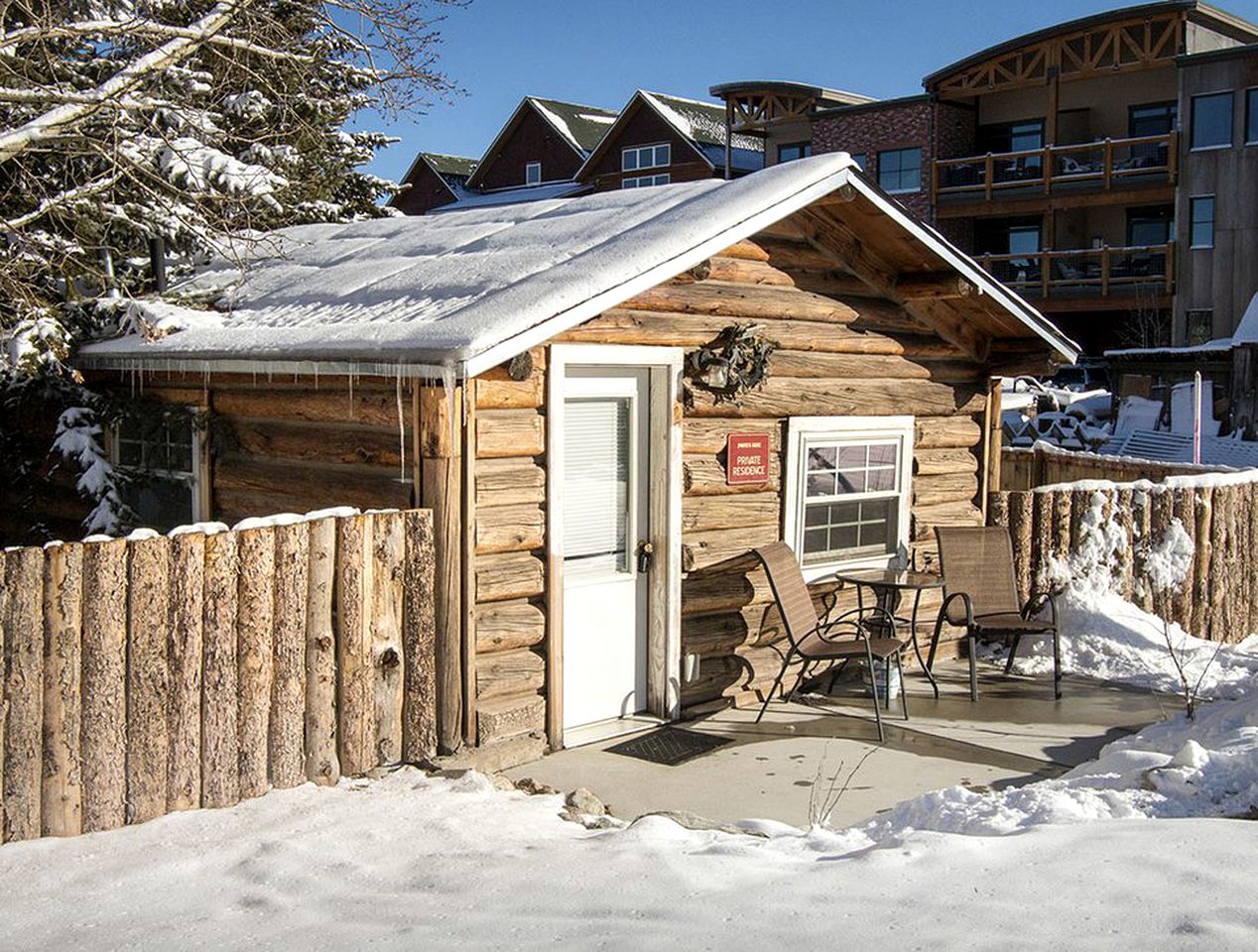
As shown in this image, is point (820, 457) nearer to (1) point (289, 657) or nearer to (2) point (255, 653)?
(1) point (289, 657)

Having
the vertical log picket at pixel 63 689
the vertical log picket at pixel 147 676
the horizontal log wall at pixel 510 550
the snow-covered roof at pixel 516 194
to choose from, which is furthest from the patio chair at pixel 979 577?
the snow-covered roof at pixel 516 194

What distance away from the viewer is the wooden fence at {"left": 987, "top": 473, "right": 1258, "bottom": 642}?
35.8 feet

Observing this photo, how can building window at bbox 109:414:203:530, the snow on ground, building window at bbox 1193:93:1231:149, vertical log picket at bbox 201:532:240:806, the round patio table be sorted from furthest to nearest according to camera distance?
building window at bbox 1193:93:1231:149, the round patio table, building window at bbox 109:414:203:530, vertical log picket at bbox 201:532:240:806, the snow on ground

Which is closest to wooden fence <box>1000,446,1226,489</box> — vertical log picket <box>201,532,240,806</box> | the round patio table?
the round patio table

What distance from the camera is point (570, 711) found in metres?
7.86

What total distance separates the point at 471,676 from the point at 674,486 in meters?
2.00

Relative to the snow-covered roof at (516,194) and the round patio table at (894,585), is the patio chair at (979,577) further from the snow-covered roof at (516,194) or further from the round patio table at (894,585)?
the snow-covered roof at (516,194)

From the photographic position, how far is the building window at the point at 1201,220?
32938 millimetres

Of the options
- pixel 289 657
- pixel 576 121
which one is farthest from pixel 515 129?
pixel 289 657

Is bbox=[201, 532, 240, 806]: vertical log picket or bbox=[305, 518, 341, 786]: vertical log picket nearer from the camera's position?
bbox=[201, 532, 240, 806]: vertical log picket

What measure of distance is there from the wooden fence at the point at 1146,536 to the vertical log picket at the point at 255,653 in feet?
Result: 23.0

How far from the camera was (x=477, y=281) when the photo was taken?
297 inches

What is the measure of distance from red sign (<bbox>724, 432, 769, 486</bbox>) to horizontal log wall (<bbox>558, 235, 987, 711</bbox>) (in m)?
0.06

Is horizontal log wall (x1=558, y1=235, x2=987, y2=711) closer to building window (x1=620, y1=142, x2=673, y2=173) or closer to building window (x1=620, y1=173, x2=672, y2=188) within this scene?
building window (x1=620, y1=173, x2=672, y2=188)
